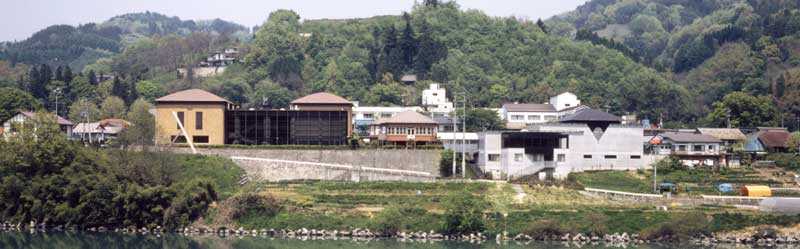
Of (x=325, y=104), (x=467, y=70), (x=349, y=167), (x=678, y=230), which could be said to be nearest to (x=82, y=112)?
(x=325, y=104)

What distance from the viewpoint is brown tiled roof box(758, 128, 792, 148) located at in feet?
222

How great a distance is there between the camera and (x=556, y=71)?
9988cm

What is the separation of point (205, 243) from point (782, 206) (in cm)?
2311

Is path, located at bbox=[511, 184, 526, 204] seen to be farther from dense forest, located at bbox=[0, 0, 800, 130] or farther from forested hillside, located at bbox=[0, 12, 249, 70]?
forested hillside, located at bbox=[0, 12, 249, 70]

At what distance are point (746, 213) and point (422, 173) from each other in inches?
619

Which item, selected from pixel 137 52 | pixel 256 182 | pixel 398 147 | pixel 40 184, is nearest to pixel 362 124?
pixel 398 147

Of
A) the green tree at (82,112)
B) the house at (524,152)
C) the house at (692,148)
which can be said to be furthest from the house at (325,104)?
the green tree at (82,112)

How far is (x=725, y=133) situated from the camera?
233 ft

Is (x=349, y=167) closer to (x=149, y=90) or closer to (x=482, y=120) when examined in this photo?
(x=482, y=120)

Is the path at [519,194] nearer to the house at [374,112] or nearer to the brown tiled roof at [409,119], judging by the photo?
the brown tiled roof at [409,119]

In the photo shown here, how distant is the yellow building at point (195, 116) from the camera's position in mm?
65688

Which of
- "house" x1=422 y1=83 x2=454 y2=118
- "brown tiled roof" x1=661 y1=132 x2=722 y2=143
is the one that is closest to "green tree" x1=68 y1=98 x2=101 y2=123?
"house" x1=422 y1=83 x2=454 y2=118

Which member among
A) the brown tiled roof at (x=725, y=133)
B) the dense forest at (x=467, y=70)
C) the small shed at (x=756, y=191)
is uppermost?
the dense forest at (x=467, y=70)

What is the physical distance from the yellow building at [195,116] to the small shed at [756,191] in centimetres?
2663
